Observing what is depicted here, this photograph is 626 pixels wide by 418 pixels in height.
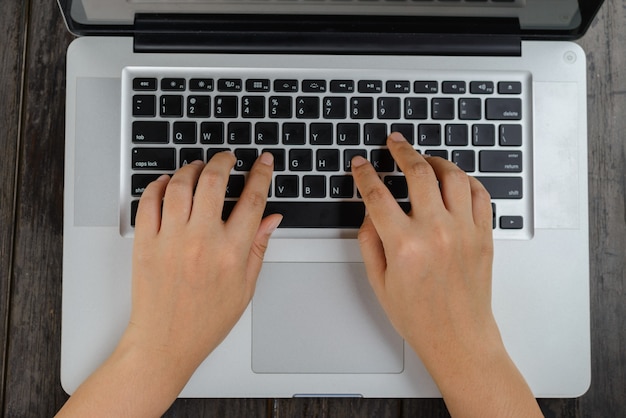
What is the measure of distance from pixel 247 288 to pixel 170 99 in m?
0.22

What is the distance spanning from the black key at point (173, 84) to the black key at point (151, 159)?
2.6 inches

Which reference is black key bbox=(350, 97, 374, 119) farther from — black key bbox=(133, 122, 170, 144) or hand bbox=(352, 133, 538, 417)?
black key bbox=(133, 122, 170, 144)

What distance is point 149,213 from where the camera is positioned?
0.57 meters

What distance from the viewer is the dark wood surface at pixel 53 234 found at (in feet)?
2.20

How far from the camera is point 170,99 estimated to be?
605mm

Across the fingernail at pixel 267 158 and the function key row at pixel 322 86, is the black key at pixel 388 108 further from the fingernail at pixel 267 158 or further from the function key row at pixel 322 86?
the fingernail at pixel 267 158

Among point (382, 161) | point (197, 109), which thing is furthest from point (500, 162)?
point (197, 109)

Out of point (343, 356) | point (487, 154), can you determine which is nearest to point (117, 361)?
point (343, 356)

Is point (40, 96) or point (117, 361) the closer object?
point (117, 361)

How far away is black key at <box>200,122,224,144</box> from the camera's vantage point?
605mm

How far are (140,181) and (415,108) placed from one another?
0.31 meters

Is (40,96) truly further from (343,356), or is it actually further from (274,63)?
(343,356)

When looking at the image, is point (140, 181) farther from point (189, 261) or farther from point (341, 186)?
point (341, 186)

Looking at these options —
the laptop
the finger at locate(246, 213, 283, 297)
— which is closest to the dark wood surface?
the laptop
